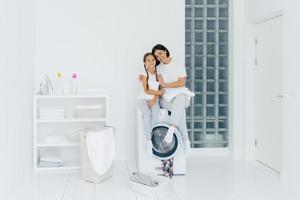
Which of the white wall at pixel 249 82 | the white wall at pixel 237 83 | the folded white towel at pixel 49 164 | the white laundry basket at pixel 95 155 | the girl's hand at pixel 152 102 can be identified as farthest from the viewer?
the white wall at pixel 237 83

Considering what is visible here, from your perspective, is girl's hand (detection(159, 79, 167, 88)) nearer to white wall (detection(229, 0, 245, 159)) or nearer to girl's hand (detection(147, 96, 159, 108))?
girl's hand (detection(147, 96, 159, 108))

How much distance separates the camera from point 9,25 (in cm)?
464

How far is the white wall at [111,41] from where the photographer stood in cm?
611

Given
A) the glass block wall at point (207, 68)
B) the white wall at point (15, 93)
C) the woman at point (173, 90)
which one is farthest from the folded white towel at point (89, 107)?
the glass block wall at point (207, 68)

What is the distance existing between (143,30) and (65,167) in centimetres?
200

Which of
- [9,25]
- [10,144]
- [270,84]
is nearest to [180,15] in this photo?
[270,84]

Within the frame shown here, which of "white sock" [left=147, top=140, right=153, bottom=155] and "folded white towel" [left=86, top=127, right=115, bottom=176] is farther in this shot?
"white sock" [left=147, top=140, right=153, bottom=155]

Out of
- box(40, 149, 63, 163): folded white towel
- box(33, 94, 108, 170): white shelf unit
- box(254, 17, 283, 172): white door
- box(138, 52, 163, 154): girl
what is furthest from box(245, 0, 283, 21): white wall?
box(40, 149, 63, 163): folded white towel

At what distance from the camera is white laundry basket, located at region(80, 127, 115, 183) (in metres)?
4.97

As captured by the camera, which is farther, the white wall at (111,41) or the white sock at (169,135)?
the white wall at (111,41)

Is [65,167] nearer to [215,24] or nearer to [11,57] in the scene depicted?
[11,57]

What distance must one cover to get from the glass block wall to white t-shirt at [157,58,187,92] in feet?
3.86

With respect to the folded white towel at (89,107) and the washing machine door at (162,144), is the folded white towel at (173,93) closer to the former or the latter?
the washing machine door at (162,144)

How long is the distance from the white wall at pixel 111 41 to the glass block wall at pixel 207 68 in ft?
1.45
